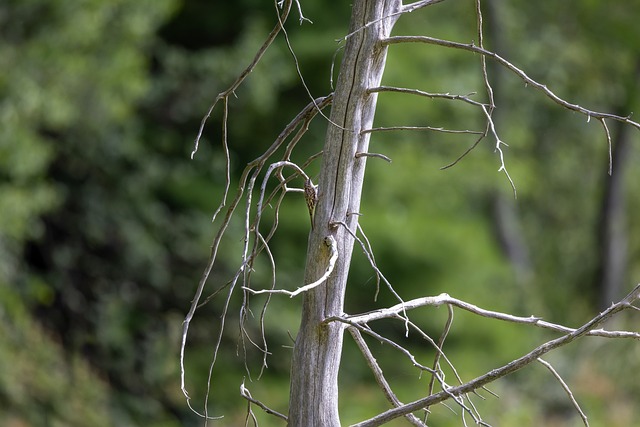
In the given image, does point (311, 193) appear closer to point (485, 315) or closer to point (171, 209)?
point (485, 315)

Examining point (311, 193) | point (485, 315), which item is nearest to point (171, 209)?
point (311, 193)

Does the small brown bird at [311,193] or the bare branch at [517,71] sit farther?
the small brown bird at [311,193]

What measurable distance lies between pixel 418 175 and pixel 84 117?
2.68 metres

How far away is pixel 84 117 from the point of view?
7.62 m

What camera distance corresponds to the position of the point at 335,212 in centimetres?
182

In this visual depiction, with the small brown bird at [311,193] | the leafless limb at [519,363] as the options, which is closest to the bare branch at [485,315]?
the leafless limb at [519,363]

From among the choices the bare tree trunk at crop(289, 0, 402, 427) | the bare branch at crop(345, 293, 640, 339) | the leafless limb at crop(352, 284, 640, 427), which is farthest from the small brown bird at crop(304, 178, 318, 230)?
the leafless limb at crop(352, 284, 640, 427)

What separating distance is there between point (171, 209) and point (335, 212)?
679cm

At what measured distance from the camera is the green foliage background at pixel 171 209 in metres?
7.07

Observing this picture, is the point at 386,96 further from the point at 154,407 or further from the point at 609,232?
the point at 609,232

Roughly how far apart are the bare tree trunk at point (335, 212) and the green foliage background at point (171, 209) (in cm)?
471

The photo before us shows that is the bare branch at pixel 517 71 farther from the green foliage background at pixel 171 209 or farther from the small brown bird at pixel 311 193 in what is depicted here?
the green foliage background at pixel 171 209

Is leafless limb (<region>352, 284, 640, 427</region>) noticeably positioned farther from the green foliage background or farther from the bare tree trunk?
the green foliage background

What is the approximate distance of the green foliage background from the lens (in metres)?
7.07
